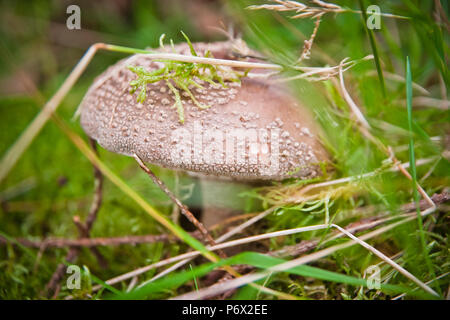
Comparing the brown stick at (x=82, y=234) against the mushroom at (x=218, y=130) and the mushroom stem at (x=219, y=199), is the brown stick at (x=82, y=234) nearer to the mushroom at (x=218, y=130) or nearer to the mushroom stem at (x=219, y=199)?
the mushroom at (x=218, y=130)

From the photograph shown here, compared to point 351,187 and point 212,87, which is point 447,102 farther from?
point 212,87

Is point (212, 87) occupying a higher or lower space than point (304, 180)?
higher

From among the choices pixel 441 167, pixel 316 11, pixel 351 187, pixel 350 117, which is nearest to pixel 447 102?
pixel 441 167

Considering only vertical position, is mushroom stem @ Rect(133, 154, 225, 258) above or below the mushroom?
below

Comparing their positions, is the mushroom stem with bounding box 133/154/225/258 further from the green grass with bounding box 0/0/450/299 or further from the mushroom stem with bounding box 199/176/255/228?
the mushroom stem with bounding box 199/176/255/228

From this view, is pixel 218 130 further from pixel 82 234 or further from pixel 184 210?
pixel 82 234

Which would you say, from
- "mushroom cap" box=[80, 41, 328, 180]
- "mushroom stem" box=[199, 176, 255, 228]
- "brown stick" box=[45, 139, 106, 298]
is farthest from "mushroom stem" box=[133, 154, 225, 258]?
"brown stick" box=[45, 139, 106, 298]
